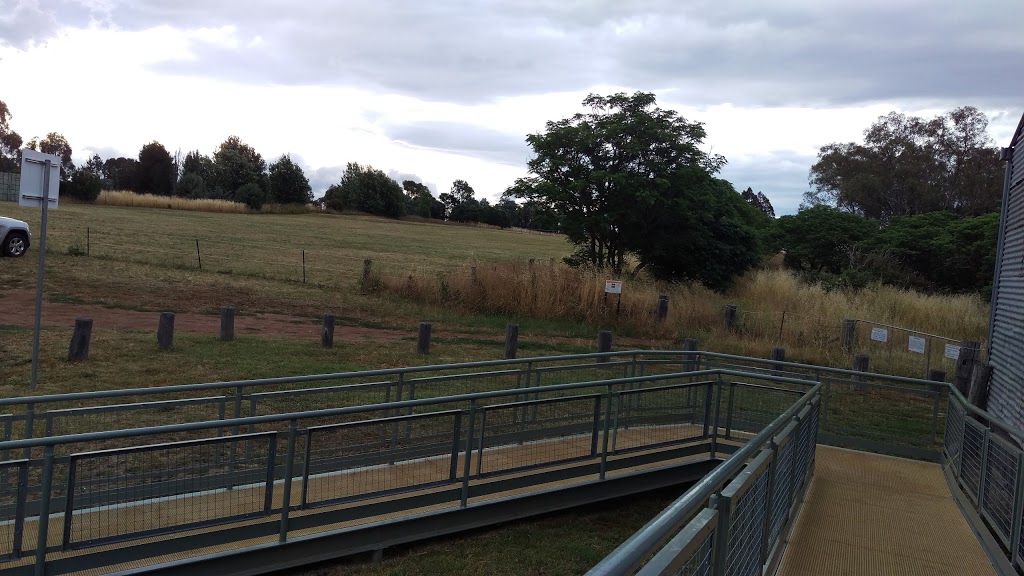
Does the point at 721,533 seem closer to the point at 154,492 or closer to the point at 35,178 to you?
the point at 154,492

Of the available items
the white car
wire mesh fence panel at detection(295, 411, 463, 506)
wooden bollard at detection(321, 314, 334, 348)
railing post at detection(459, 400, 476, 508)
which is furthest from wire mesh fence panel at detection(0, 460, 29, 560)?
the white car

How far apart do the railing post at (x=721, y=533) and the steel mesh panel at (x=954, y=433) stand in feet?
19.1

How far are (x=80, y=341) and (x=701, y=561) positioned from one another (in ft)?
41.8

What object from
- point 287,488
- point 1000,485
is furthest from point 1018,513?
point 287,488

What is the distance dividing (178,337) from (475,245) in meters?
45.8

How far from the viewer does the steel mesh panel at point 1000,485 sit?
6180 millimetres

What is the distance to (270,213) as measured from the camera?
7612cm

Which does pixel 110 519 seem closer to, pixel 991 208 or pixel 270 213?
pixel 991 208

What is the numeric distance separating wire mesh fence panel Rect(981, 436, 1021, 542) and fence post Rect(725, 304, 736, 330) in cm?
1442

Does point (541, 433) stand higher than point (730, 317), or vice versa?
point (730, 317)

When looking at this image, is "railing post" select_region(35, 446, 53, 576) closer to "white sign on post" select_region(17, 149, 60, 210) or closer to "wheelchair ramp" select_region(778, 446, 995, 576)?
"wheelchair ramp" select_region(778, 446, 995, 576)

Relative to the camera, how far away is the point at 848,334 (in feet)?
64.6

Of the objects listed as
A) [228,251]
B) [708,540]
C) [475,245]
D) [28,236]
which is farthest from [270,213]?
[708,540]

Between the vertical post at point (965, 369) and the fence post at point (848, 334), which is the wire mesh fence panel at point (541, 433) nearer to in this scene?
the vertical post at point (965, 369)
